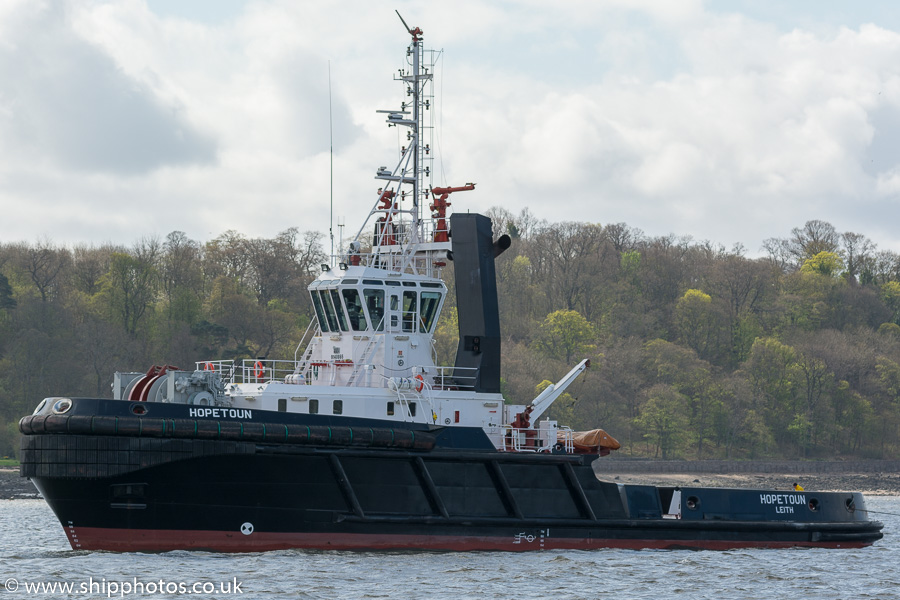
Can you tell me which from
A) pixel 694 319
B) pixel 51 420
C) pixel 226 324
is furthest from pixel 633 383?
pixel 51 420

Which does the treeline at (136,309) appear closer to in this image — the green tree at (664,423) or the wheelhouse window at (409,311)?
the green tree at (664,423)

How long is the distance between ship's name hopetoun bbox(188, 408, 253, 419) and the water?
81.4 inches

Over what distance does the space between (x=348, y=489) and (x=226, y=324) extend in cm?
4311

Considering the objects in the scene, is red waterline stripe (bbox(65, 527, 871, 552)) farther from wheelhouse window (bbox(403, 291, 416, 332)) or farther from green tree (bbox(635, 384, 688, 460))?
green tree (bbox(635, 384, 688, 460))

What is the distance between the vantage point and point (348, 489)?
1795 cm

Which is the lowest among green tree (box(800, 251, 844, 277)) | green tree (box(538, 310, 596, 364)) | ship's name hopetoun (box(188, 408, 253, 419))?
ship's name hopetoun (box(188, 408, 253, 419))

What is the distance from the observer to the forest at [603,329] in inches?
2195

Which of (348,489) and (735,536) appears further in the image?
(735,536)

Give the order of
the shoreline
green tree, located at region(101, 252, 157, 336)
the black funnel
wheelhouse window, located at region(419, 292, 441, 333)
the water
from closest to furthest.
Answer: the water → the black funnel → wheelhouse window, located at region(419, 292, 441, 333) → the shoreline → green tree, located at region(101, 252, 157, 336)

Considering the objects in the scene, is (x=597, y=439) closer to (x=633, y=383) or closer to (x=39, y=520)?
(x=39, y=520)

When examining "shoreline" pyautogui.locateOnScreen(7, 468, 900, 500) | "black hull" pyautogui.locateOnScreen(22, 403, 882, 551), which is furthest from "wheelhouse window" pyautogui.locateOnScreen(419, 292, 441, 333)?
"shoreline" pyautogui.locateOnScreen(7, 468, 900, 500)

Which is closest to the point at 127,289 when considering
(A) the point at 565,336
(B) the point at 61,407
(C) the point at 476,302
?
(A) the point at 565,336

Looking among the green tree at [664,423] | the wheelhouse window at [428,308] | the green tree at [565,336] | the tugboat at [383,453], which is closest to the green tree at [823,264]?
the green tree at [565,336]

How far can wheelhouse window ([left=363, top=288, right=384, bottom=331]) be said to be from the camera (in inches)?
816
